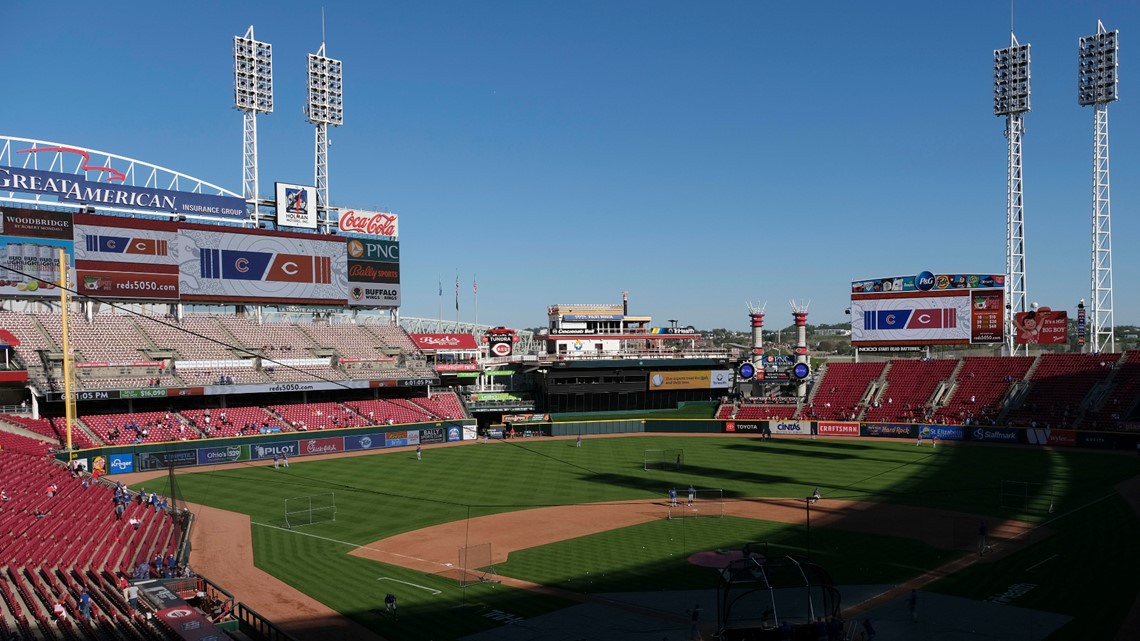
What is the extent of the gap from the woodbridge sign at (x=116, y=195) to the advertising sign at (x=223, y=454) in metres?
22.6

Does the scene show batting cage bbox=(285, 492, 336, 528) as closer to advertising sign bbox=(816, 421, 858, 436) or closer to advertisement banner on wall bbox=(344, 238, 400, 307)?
advertisement banner on wall bbox=(344, 238, 400, 307)

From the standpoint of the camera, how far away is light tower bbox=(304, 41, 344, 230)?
7412 cm

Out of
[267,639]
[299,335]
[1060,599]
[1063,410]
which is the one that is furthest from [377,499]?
[1063,410]

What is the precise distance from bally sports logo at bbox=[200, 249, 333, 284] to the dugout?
188 feet

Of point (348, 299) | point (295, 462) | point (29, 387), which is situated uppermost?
point (348, 299)

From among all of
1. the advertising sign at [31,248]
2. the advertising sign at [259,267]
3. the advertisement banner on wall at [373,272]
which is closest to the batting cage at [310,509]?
the advertising sign at [31,248]

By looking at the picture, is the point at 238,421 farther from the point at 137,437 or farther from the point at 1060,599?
the point at 1060,599

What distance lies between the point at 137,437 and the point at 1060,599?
5114cm

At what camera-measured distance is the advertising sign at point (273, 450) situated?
183 feet

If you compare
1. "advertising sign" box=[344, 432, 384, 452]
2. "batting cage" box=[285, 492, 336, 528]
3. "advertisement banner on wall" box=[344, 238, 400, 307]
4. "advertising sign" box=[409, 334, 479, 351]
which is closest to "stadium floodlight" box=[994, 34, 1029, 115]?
"advertising sign" box=[409, 334, 479, 351]

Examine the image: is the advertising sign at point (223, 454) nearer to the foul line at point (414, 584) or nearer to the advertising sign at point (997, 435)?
the foul line at point (414, 584)

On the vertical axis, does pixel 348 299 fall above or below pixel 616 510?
above

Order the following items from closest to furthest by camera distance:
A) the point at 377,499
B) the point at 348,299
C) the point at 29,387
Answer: the point at 377,499 < the point at 29,387 < the point at 348,299

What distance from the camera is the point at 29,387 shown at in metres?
51.8
